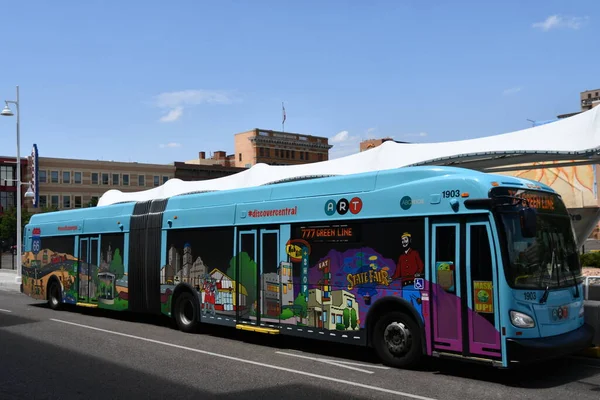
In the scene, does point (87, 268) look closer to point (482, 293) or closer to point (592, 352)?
point (482, 293)

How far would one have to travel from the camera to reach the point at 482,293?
26.7 ft

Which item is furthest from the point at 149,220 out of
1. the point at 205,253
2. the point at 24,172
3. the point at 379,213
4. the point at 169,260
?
the point at 24,172

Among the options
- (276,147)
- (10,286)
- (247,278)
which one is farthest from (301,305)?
(276,147)

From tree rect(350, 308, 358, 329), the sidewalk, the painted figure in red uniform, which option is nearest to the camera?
the painted figure in red uniform

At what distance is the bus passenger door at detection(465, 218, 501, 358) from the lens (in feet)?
26.2

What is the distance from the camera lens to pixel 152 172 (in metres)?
94.1

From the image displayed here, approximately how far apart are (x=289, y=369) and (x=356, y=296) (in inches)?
62.6

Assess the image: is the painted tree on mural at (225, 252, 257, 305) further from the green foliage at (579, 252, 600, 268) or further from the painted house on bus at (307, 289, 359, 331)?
the green foliage at (579, 252, 600, 268)

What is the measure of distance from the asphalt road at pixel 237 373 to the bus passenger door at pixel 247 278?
65 cm

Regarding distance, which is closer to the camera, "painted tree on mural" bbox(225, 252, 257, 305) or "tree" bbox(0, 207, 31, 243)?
"painted tree on mural" bbox(225, 252, 257, 305)

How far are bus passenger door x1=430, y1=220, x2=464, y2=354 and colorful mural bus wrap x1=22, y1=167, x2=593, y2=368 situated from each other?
16mm

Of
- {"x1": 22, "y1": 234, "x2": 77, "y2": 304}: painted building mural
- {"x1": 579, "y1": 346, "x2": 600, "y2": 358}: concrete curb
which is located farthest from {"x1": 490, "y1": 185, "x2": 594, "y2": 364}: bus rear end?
{"x1": 22, "y1": 234, "x2": 77, "y2": 304}: painted building mural

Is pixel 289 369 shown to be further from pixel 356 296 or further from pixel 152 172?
pixel 152 172

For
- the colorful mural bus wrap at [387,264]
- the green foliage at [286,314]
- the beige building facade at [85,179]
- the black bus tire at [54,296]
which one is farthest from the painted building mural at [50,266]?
the beige building facade at [85,179]
